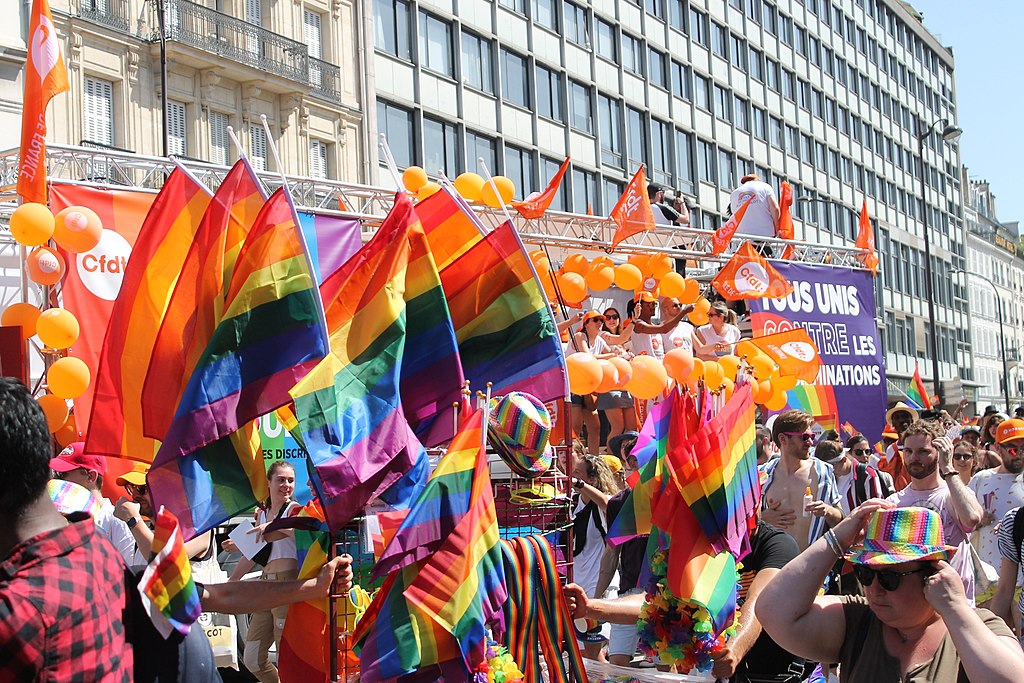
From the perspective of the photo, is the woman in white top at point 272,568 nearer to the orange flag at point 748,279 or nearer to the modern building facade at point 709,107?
the orange flag at point 748,279

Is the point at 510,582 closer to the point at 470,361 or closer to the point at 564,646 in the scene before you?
the point at 564,646

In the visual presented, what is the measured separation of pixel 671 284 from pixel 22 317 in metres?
7.83

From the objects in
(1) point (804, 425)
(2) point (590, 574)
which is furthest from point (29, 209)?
(1) point (804, 425)

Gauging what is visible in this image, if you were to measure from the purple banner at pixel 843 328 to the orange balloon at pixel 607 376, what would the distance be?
5.03 metres

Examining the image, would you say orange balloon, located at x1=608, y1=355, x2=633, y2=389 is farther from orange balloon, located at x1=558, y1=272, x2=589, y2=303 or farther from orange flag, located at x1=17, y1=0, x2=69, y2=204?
orange flag, located at x1=17, y1=0, x2=69, y2=204

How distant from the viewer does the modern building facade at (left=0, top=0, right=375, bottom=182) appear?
24344mm

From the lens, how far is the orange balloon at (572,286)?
565 inches

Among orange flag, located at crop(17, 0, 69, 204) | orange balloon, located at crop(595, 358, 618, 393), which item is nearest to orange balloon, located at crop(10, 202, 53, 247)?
orange flag, located at crop(17, 0, 69, 204)

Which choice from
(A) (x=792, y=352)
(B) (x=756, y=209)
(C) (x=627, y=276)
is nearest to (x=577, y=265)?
(C) (x=627, y=276)

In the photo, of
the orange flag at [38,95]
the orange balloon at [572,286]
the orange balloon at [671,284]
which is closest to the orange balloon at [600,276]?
the orange balloon at [671,284]

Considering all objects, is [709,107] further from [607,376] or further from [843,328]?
[607,376]

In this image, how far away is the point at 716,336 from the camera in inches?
645

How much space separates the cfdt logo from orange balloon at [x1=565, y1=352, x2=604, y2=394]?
4.18m

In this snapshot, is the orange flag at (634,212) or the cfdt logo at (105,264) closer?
the cfdt logo at (105,264)
